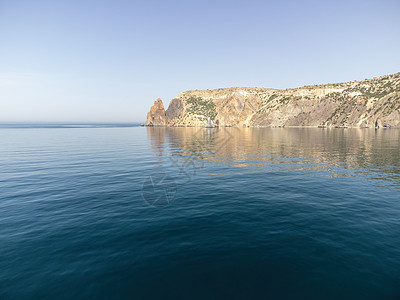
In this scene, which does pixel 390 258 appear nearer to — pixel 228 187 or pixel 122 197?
pixel 228 187

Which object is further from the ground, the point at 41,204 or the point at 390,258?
the point at 41,204

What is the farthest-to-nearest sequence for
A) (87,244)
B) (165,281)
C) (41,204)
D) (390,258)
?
(41,204) → (87,244) → (390,258) → (165,281)

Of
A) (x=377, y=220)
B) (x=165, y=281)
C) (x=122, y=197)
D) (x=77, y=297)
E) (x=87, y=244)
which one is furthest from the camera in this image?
(x=122, y=197)

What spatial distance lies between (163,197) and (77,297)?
11.4 m

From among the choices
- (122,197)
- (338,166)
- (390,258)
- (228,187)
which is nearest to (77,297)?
(122,197)

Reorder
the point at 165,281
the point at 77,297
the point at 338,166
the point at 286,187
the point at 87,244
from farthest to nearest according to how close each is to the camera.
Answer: the point at 338,166 < the point at 286,187 < the point at 87,244 < the point at 165,281 < the point at 77,297

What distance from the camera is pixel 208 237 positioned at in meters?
12.1

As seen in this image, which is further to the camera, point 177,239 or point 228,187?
point 228,187

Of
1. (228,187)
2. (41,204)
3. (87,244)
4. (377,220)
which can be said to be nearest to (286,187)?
(228,187)

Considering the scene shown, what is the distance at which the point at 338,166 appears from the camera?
103ft

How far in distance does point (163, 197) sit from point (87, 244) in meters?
8.36

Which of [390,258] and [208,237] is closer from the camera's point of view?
[390,258]

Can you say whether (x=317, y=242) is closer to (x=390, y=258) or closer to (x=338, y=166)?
(x=390, y=258)

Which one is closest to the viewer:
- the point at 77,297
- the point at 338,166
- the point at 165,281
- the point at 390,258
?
the point at 77,297
